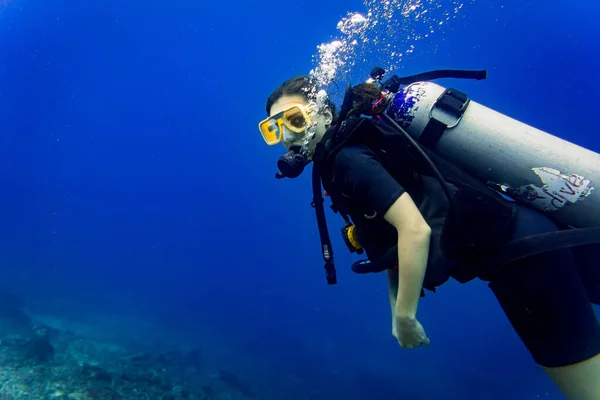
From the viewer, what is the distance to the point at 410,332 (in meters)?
1.83

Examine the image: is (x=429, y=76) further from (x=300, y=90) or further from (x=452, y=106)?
(x=300, y=90)

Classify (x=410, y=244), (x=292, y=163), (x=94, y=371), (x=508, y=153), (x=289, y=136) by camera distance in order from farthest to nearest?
(x=94, y=371)
(x=289, y=136)
(x=292, y=163)
(x=508, y=153)
(x=410, y=244)

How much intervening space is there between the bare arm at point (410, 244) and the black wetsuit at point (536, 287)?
0.17 ft

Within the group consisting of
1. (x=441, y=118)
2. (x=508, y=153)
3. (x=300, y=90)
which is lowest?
(x=508, y=153)

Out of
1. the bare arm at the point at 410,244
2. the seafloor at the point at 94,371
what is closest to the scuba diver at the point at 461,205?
the bare arm at the point at 410,244

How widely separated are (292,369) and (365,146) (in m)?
18.8

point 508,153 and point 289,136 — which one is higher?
point 289,136

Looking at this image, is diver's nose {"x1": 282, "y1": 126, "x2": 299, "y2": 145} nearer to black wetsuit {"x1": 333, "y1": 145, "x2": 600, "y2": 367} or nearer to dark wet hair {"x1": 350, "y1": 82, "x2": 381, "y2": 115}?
dark wet hair {"x1": 350, "y1": 82, "x2": 381, "y2": 115}

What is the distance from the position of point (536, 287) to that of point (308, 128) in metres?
1.56

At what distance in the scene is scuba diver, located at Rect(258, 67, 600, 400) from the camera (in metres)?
1.80

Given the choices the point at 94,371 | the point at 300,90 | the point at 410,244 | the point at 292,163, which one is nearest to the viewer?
the point at 410,244

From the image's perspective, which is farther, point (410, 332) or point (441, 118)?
point (441, 118)

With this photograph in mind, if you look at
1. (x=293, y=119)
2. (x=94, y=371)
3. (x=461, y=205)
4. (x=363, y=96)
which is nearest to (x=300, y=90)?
(x=293, y=119)

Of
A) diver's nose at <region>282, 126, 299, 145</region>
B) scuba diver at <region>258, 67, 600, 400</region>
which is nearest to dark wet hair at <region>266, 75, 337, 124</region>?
scuba diver at <region>258, 67, 600, 400</region>
